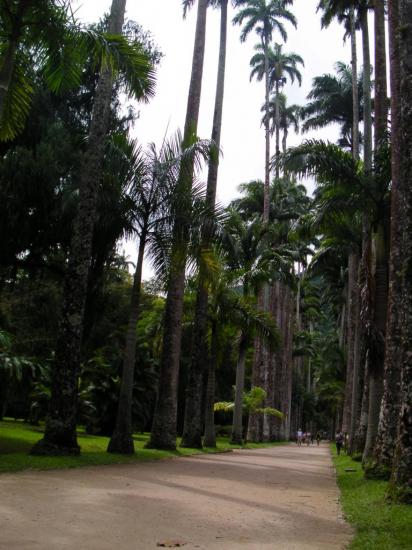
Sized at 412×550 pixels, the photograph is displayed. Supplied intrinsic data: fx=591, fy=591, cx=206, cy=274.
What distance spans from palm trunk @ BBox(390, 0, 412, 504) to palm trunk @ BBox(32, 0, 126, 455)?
5.80 m

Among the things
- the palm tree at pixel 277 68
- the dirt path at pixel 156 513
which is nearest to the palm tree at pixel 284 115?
the palm tree at pixel 277 68

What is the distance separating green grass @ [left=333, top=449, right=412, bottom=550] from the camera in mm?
5688

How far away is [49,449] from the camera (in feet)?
39.5

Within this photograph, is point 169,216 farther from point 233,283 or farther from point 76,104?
point 233,283

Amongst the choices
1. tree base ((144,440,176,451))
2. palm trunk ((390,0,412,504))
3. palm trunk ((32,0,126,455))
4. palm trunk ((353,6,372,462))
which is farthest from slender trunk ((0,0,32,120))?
tree base ((144,440,176,451))

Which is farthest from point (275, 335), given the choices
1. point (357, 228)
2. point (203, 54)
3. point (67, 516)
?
point (67, 516)

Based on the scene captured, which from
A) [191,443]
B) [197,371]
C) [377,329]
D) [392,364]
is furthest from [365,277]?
Answer: [191,443]

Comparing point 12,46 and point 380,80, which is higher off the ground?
point 380,80

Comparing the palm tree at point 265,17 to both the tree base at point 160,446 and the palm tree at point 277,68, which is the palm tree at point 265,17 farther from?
the tree base at point 160,446

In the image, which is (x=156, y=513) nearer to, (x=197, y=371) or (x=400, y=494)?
(x=400, y=494)

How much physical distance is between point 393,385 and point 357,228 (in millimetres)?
10561

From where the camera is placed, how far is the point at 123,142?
15.8 meters

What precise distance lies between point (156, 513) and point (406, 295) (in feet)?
14.6

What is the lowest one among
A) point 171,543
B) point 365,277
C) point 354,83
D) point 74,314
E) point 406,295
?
point 171,543
